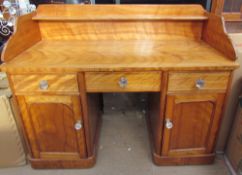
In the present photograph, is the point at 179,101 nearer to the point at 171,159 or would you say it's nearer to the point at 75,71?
the point at 171,159

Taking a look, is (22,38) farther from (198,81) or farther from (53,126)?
(198,81)

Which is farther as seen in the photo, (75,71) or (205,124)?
(205,124)

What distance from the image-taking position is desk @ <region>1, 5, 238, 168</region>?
3.21 ft

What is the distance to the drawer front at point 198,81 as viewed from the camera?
99 centimetres

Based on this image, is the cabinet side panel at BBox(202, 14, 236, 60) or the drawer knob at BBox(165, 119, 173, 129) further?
the drawer knob at BBox(165, 119, 173, 129)

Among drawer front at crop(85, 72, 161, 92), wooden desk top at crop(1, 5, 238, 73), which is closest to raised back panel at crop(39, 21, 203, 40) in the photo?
wooden desk top at crop(1, 5, 238, 73)

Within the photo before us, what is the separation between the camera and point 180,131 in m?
1.18

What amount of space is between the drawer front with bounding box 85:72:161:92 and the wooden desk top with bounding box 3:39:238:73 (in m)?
0.05

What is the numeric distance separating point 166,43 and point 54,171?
108 cm

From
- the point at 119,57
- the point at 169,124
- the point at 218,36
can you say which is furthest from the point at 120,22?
the point at 169,124

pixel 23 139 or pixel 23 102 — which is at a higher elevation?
pixel 23 102

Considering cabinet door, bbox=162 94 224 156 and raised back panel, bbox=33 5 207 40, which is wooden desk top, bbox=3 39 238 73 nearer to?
raised back panel, bbox=33 5 207 40

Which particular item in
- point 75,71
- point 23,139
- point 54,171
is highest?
point 75,71

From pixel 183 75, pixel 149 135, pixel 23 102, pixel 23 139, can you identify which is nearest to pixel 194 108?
pixel 183 75
